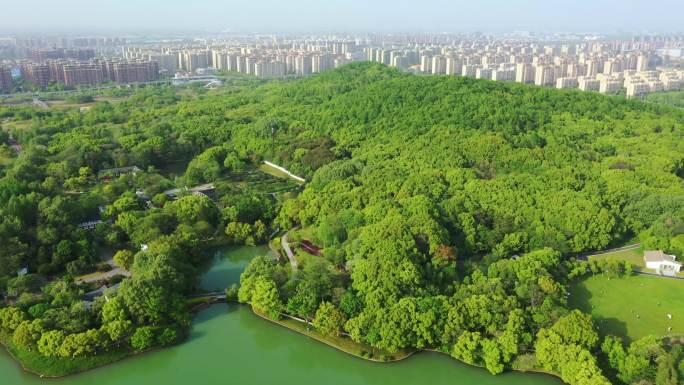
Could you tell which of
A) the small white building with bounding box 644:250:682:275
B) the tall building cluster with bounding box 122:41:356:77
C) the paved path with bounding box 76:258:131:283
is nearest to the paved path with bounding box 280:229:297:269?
the paved path with bounding box 76:258:131:283

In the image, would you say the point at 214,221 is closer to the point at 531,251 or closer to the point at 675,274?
the point at 531,251

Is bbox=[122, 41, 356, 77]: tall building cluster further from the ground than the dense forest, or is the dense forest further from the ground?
bbox=[122, 41, 356, 77]: tall building cluster

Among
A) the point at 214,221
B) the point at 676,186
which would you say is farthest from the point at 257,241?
the point at 676,186

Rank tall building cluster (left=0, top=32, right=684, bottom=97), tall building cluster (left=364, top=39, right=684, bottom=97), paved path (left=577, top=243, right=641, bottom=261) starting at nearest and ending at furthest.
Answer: paved path (left=577, top=243, right=641, bottom=261)
tall building cluster (left=0, top=32, right=684, bottom=97)
tall building cluster (left=364, top=39, right=684, bottom=97)

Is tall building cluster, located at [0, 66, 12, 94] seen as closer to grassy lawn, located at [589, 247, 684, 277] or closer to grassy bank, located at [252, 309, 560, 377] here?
grassy bank, located at [252, 309, 560, 377]

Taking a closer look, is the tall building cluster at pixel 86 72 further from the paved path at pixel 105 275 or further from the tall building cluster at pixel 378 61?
the paved path at pixel 105 275
